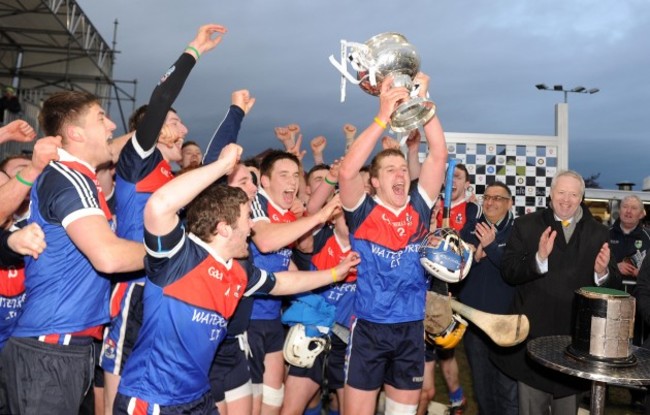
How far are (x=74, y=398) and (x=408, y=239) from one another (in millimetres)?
2458

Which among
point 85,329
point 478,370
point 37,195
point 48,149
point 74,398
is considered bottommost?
point 478,370

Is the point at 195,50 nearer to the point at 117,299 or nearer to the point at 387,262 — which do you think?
the point at 117,299

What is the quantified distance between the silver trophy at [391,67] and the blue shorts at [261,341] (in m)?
1.86

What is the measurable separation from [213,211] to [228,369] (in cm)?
138

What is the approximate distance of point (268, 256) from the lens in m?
4.37

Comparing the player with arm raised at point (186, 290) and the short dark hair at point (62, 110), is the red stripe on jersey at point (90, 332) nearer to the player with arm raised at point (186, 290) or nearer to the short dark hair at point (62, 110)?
the player with arm raised at point (186, 290)

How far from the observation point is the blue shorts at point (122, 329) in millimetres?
3484

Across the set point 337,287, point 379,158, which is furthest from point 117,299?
point 379,158

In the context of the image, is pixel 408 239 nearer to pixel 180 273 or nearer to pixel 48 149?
pixel 180 273

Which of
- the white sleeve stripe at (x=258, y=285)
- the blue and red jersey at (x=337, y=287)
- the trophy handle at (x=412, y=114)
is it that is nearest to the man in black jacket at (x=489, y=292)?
the blue and red jersey at (x=337, y=287)

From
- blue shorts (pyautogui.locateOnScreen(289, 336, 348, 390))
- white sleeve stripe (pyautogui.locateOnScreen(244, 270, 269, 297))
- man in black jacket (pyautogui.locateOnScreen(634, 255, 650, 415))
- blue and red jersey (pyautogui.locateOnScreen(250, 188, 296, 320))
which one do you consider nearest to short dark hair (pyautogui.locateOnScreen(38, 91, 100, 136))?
white sleeve stripe (pyautogui.locateOnScreen(244, 270, 269, 297))

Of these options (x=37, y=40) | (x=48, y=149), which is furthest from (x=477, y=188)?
(x=37, y=40)

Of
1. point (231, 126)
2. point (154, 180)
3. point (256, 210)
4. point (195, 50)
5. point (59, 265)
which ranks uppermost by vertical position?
point (195, 50)

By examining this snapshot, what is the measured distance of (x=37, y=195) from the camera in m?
2.95
